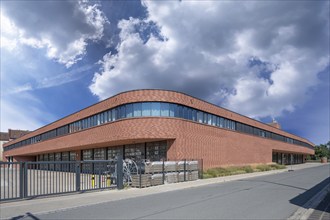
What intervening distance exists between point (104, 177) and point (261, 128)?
43082 millimetres

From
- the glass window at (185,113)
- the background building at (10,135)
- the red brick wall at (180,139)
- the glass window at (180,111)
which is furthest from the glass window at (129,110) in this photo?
the background building at (10,135)

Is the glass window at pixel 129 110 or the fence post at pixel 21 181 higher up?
A: the glass window at pixel 129 110

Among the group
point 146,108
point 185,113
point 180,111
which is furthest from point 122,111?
point 185,113

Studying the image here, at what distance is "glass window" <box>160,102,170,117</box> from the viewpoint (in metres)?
32.6

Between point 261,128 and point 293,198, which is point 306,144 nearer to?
point 261,128

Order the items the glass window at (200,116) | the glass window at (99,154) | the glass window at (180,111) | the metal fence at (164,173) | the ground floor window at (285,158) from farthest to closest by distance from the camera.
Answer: the ground floor window at (285,158) < the glass window at (99,154) < the glass window at (200,116) < the glass window at (180,111) < the metal fence at (164,173)

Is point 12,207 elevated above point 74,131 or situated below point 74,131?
below

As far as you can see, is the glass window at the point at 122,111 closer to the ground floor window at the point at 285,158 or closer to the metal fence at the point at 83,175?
the metal fence at the point at 83,175

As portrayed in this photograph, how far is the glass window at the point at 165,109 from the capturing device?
32638mm

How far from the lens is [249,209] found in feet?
37.0

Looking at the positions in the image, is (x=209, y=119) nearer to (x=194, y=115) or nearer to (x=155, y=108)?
(x=194, y=115)

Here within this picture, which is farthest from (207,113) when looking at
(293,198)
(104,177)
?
(293,198)

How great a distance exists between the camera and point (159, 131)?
3191 centimetres

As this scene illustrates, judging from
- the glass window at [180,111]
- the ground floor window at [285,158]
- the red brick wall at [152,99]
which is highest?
the red brick wall at [152,99]
